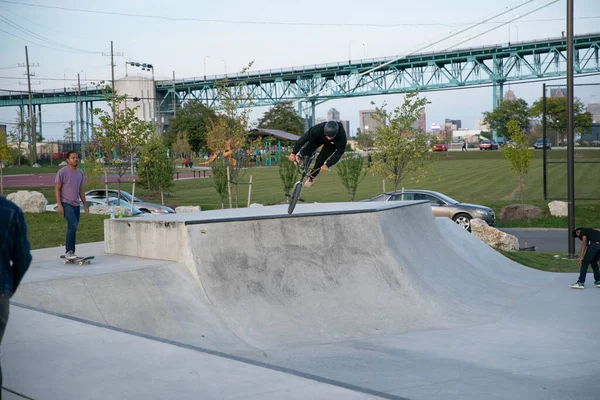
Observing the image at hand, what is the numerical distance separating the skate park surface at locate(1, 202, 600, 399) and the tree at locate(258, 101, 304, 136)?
74369 mm

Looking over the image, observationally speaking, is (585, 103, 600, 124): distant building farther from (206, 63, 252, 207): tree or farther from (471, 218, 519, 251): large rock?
(206, 63, 252, 207): tree

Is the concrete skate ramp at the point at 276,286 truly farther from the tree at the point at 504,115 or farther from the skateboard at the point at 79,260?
the tree at the point at 504,115

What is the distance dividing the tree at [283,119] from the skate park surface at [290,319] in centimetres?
7437

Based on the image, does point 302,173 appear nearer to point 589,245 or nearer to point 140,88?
point 589,245

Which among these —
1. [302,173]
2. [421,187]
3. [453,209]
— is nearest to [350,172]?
[453,209]

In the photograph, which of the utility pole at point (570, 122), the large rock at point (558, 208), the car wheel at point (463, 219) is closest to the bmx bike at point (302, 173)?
the utility pole at point (570, 122)

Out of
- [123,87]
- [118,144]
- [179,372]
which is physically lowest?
Result: [179,372]

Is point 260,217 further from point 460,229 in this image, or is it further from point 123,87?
Result: point 123,87

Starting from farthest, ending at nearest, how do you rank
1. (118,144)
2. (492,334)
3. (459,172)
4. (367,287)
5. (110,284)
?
(459,172), (118,144), (367,287), (492,334), (110,284)

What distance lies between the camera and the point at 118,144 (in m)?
21.4

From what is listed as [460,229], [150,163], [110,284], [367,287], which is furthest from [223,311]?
[150,163]

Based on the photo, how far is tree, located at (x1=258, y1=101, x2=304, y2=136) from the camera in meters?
84.9

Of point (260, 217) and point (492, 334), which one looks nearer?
point (492, 334)

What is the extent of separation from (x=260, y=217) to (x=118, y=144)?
562 inches
